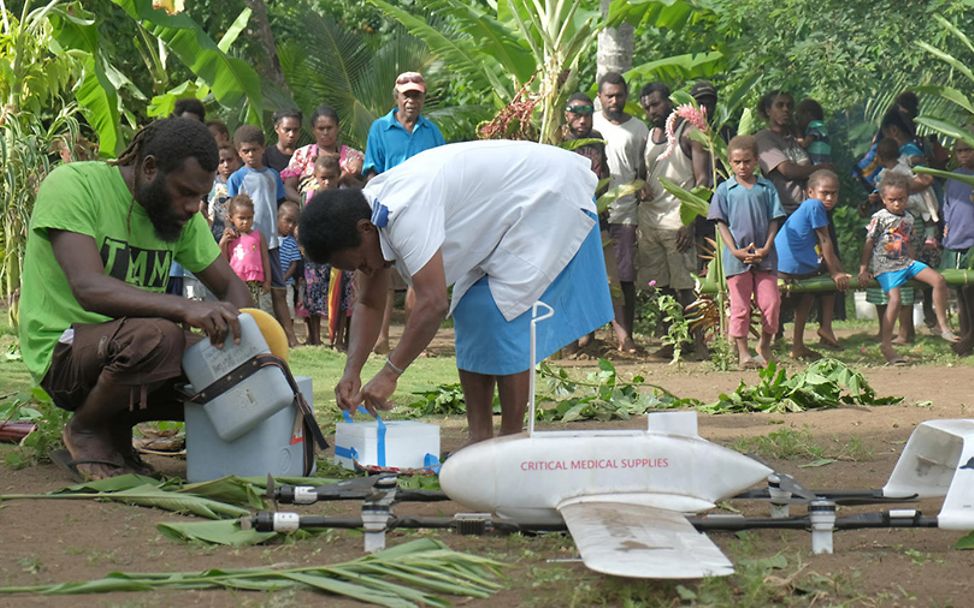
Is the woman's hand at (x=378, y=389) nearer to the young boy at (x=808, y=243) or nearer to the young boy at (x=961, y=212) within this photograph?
the young boy at (x=808, y=243)

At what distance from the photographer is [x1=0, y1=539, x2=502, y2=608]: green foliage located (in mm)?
3412

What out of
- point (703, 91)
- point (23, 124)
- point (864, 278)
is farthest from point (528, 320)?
point (703, 91)

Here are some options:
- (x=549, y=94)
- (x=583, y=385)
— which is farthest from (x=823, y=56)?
(x=583, y=385)

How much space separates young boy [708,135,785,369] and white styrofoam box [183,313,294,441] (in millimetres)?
5428

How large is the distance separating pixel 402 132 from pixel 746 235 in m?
2.48

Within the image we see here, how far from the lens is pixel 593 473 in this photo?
400cm

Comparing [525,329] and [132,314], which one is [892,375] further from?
[132,314]

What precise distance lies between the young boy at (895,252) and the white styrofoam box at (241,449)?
6.37 meters

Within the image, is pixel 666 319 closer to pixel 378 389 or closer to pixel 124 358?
pixel 378 389

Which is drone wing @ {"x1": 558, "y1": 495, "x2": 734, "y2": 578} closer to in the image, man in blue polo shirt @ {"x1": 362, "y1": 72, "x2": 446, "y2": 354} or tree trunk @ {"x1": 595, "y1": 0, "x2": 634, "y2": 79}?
man in blue polo shirt @ {"x1": 362, "y1": 72, "x2": 446, "y2": 354}

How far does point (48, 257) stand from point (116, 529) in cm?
127

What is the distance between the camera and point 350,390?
5.01 m

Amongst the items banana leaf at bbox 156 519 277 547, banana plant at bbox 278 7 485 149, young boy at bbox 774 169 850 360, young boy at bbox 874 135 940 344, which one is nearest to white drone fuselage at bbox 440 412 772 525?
banana leaf at bbox 156 519 277 547

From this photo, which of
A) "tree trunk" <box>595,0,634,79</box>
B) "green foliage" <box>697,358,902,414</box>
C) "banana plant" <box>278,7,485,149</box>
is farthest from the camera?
"banana plant" <box>278,7,485,149</box>
